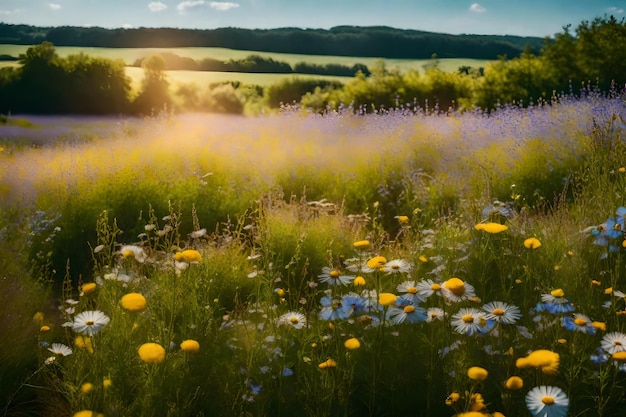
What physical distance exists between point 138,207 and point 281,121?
11.7 feet

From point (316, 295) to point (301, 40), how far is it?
10832mm

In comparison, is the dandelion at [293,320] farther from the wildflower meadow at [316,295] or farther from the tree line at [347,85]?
the tree line at [347,85]

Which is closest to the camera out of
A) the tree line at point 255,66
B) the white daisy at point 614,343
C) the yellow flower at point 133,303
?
the yellow flower at point 133,303

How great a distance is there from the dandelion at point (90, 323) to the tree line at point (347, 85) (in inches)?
295

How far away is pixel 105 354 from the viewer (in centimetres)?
252

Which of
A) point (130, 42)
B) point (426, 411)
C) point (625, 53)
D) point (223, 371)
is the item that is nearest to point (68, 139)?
point (130, 42)

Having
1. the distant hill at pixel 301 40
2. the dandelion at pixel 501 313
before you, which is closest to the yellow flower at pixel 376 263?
the dandelion at pixel 501 313

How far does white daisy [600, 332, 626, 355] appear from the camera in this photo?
2.35 metres

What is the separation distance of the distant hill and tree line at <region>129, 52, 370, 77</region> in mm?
288

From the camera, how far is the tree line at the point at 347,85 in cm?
919

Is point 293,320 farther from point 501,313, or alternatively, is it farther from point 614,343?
point 614,343

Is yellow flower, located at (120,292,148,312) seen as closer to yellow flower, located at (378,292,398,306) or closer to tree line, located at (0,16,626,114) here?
yellow flower, located at (378,292,398,306)

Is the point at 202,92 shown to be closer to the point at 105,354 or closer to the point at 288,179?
the point at 288,179

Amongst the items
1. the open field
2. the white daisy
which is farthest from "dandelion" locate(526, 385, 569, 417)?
the open field
